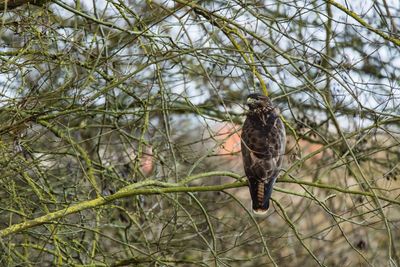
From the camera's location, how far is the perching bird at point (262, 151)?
6.39 m

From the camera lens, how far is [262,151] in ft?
21.5

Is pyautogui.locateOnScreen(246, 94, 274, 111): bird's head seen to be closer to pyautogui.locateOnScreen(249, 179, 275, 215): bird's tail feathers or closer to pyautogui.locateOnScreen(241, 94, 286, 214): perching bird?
pyautogui.locateOnScreen(241, 94, 286, 214): perching bird

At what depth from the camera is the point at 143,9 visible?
6.28m

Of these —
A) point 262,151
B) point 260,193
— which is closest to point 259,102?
point 262,151

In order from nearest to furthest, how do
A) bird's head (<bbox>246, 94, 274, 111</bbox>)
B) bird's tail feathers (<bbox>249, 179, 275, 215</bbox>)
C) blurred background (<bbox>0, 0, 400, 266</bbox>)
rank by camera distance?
1. blurred background (<bbox>0, 0, 400, 266</bbox>)
2. bird's head (<bbox>246, 94, 274, 111</bbox>)
3. bird's tail feathers (<bbox>249, 179, 275, 215</bbox>)

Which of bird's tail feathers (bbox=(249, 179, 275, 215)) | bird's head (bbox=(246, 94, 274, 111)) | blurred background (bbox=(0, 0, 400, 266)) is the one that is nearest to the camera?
blurred background (bbox=(0, 0, 400, 266))

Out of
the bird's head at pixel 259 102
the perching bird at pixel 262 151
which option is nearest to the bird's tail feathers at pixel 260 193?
the perching bird at pixel 262 151

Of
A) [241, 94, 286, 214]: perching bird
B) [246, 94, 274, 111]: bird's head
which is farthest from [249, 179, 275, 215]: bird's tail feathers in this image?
[246, 94, 274, 111]: bird's head

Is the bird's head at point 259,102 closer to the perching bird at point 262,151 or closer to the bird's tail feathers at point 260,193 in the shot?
the perching bird at point 262,151

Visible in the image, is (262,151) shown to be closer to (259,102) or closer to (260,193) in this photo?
(260,193)

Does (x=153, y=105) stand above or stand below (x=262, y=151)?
above

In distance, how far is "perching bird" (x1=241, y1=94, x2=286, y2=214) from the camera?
639cm

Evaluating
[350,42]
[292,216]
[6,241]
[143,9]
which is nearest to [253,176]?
[143,9]

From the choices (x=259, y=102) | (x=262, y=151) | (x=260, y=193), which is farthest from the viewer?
(x=262, y=151)
